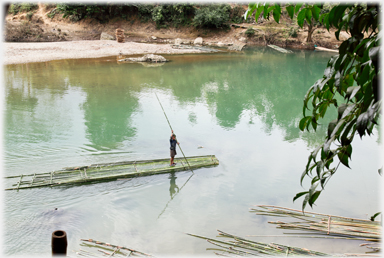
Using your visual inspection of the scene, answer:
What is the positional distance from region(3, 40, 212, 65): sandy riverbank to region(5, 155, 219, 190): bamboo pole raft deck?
13.6 meters

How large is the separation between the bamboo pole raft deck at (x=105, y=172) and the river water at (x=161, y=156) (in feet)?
0.48

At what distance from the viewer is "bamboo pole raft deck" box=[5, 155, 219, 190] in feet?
21.6

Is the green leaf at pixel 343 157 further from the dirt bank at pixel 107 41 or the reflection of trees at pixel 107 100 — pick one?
the dirt bank at pixel 107 41

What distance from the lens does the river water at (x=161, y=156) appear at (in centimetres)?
570

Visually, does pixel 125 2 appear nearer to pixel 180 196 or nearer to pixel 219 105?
pixel 219 105

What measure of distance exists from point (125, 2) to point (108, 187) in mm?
27161

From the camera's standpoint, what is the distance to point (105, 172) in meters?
7.06

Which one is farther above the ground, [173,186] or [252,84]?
[252,84]

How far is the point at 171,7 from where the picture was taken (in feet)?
101

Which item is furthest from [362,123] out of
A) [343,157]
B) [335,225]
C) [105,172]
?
[105,172]

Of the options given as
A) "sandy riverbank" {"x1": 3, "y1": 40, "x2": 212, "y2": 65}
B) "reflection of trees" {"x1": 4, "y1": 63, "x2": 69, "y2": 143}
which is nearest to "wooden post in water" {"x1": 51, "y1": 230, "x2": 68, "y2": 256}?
"reflection of trees" {"x1": 4, "y1": 63, "x2": 69, "y2": 143}

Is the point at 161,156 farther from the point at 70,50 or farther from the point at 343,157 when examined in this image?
the point at 70,50

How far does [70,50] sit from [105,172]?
17.4 meters

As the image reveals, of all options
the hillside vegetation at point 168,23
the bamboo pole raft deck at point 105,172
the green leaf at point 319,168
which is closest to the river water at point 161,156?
the bamboo pole raft deck at point 105,172
